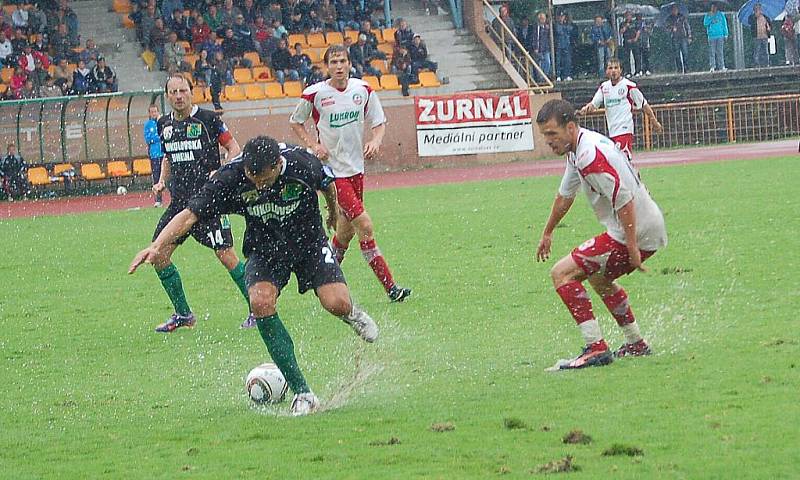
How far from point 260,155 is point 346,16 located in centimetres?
2889

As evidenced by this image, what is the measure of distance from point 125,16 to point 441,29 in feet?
29.0

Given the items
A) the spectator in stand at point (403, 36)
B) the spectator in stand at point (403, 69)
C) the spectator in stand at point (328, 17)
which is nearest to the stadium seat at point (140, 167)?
the spectator in stand at point (403, 69)

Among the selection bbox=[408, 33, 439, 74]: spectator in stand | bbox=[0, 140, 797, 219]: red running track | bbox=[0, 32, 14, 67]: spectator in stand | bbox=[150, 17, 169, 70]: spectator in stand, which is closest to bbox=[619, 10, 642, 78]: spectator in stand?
bbox=[0, 140, 797, 219]: red running track

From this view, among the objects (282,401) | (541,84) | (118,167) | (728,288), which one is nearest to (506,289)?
(728,288)

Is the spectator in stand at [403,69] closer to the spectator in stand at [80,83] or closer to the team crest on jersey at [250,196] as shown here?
the spectator in stand at [80,83]

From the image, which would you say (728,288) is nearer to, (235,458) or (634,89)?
(235,458)

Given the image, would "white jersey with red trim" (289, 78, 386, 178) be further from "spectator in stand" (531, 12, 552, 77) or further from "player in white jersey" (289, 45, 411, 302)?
"spectator in stand" (531, 12, 552, 77)

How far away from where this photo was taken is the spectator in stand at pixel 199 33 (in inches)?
1289

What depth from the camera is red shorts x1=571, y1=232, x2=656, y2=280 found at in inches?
295

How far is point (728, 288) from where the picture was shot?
10.1 meters

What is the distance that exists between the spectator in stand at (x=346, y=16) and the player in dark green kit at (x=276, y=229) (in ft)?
90.8

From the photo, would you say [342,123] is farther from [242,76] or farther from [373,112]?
[242,76]

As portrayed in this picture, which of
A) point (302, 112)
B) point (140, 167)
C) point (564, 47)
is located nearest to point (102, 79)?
point (140, 167)

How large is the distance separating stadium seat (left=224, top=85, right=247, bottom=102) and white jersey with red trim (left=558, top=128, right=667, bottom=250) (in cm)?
2472
